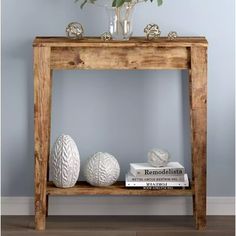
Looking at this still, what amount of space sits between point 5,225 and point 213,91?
1.17 m

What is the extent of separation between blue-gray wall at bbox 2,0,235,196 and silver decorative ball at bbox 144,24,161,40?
8.2 inches

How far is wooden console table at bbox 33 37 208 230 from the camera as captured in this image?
140 inches

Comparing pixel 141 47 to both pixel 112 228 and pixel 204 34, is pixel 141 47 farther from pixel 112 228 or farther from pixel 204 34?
pixel 112 228

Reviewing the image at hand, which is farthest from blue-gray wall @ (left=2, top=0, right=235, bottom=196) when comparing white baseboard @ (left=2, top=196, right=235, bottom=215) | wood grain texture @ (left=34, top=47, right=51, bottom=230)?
wood grain texture @ (left=34, top=47, right=51, bottom=230)

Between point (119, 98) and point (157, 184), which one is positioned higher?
point (119, 98)

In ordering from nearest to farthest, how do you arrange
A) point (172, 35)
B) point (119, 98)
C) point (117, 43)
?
point (117, 43) → point (172, 35) → point (119, 98)

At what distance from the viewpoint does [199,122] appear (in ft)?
11.9

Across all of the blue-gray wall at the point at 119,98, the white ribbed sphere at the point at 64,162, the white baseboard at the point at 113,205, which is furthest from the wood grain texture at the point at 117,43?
the white baseboard at the point at 113,205

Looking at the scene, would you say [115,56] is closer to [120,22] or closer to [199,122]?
[120,22]

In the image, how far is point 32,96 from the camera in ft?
12.8

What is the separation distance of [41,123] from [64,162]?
0.69ft

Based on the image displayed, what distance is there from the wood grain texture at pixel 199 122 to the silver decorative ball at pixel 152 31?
0.63ft

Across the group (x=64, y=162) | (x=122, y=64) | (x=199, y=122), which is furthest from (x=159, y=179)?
(x=122, y=64)

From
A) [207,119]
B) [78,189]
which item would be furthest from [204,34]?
[78,189]
